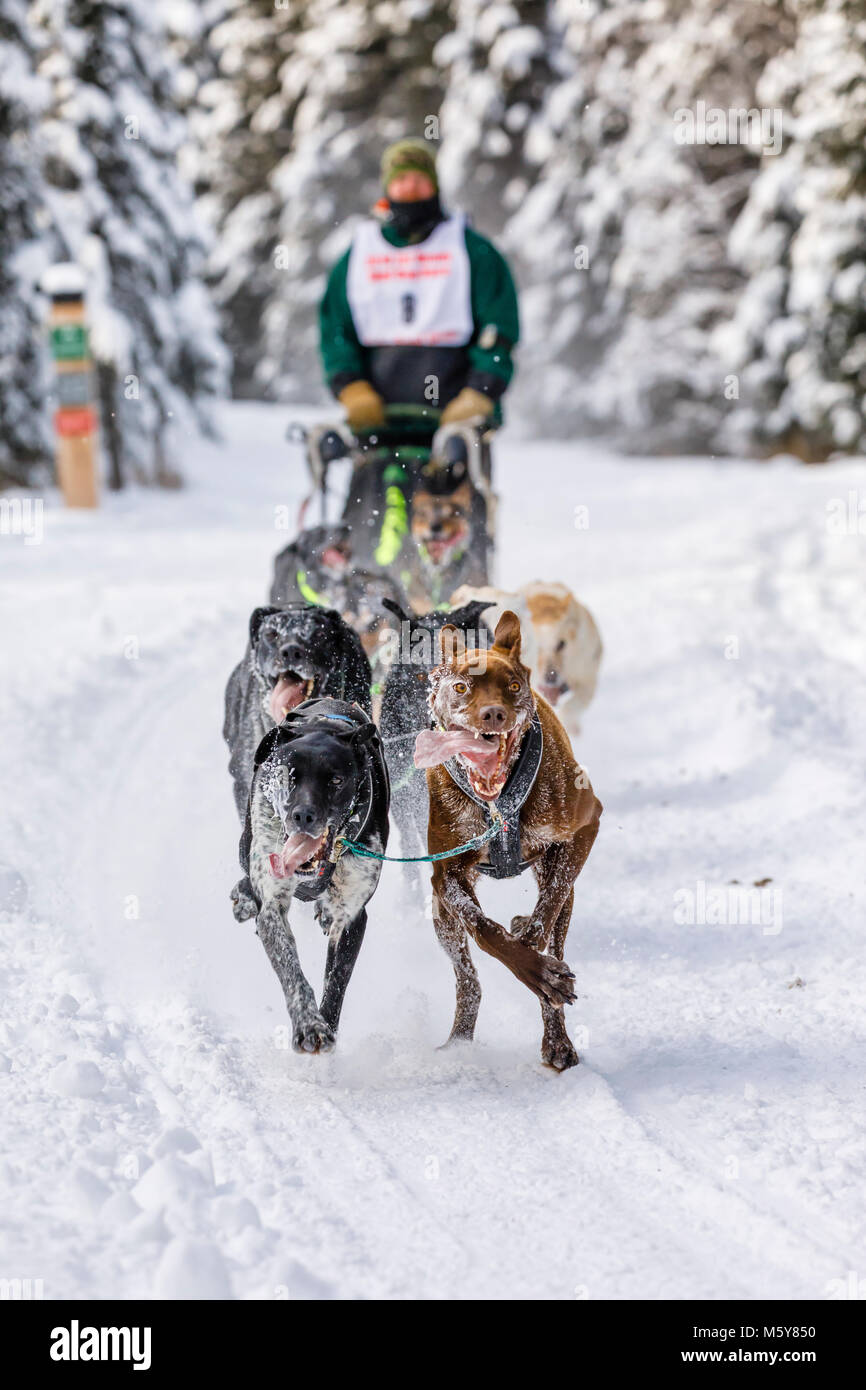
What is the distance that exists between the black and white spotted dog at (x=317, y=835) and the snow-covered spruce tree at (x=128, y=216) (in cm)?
1220

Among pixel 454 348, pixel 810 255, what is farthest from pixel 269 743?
pixel 810 255

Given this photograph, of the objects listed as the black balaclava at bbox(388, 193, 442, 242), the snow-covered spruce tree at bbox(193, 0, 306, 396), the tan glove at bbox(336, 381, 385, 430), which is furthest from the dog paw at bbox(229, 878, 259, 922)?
the snow-covered spruce tree at bbox(193, 0, 306, 396)

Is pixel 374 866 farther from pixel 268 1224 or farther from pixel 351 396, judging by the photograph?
pixel 351 396

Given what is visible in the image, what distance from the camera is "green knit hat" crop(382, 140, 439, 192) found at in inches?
234

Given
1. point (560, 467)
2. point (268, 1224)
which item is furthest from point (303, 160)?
point (268, 1224)

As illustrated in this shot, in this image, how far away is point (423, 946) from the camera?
12.6ft

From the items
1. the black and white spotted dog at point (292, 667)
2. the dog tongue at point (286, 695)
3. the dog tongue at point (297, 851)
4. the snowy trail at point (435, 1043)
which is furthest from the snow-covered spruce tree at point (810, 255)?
the dog tongue at point (297, 851)

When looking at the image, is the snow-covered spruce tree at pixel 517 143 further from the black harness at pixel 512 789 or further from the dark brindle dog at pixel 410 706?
the black harness at pixel 512 789

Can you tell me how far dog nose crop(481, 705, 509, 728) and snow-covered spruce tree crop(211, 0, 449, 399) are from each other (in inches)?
845

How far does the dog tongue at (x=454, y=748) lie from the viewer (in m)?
2.78

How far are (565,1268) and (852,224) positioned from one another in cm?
1571

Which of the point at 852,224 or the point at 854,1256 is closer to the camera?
the point at 854,1256

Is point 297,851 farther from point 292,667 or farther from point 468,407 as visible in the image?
Result: point 468,407

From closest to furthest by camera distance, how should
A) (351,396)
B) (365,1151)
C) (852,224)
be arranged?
(365,1151)
(351,396)
(852,224)
